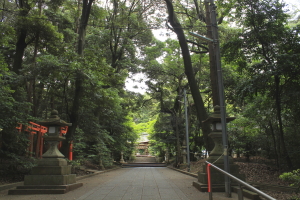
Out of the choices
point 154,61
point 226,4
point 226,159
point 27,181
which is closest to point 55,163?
point 27,181

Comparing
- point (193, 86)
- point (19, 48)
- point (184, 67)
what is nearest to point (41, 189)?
point (193, 86)

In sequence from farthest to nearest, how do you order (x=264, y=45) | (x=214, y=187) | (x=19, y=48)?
(x=19, y=48) < (x=264, y=45) < (x=214, y=187)

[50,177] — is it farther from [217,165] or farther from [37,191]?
[217,165]

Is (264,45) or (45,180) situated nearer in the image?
(45,180)

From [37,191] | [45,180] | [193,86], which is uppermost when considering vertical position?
[193,86]

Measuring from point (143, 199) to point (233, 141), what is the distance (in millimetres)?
10467

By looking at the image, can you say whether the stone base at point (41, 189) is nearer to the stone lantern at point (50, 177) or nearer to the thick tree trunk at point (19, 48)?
the stone lantern at point (50, 177)

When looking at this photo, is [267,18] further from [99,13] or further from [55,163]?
[55,163]

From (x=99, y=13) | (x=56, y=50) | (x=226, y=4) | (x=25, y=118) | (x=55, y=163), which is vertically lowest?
(x=55, y=163)

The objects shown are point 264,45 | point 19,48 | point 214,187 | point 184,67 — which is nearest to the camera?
point 214,187

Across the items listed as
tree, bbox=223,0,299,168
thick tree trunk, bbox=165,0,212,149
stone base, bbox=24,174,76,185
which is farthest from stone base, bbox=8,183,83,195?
tree, bbox=223,0,299,168

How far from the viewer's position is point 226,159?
5832mm

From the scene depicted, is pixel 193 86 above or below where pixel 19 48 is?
below

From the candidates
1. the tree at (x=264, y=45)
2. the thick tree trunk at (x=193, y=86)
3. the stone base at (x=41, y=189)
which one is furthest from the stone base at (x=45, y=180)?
the tree at (x=264, y=45)
